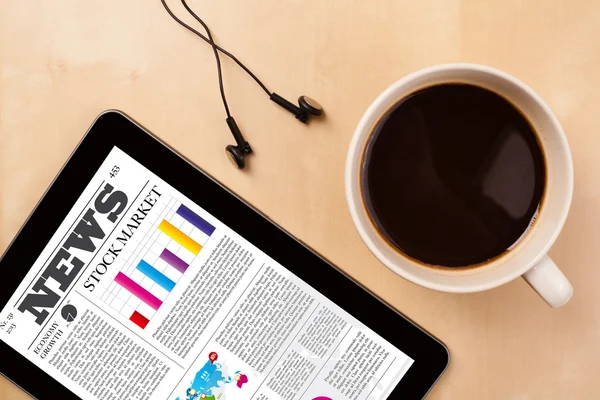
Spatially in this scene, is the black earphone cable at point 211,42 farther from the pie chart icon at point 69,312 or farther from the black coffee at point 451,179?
the pie chart icon at point 69,312

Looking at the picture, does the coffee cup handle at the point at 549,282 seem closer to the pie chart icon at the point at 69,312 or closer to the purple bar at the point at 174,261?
the purple bar at the point at 174,261

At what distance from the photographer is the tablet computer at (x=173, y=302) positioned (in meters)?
0.54

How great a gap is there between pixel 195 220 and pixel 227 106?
0.12 m

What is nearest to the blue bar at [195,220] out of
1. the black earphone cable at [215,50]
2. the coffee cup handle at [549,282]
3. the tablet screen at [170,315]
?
the tablet screen at [170,315]

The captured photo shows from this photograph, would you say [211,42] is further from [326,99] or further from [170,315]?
[170,315]

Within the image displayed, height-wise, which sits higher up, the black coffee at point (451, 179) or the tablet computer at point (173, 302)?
the black coffee at point (451, 179)

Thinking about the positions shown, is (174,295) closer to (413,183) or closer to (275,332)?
(275,332)

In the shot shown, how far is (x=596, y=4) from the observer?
0.53 m

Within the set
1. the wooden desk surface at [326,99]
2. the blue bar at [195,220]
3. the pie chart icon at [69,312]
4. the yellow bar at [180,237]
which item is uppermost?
the wooden desk surface at [326,99]

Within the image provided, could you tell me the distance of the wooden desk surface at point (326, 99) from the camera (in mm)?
534

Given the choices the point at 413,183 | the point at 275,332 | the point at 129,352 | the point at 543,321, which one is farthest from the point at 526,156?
the point at 129,352

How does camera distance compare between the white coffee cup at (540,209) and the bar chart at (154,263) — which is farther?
the bar chart at (154,263)

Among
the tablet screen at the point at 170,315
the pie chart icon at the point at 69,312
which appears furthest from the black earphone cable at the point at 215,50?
the pie chart icon at the point at 69,312

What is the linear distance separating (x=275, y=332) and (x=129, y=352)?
0.52 ft
